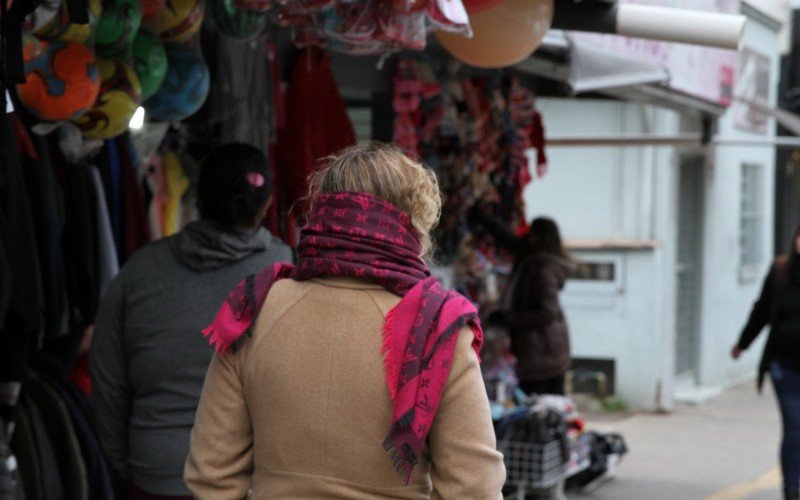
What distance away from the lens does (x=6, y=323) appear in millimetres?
3670

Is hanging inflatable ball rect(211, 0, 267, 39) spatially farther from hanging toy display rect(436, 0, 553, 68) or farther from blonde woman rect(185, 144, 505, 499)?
blonde woman rect(185, 144, 505, 499)

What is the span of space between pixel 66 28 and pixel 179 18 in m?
0.77

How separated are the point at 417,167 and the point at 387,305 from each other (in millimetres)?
286

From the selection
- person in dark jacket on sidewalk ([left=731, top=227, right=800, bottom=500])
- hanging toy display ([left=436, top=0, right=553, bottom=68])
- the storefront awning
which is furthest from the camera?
person in dark jacket on sidewalk ([left=731, top=227, right=800, bottom=500])

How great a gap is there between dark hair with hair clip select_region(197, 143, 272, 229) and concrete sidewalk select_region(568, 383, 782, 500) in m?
4.85

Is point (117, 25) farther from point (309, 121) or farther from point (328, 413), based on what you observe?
point (328, 413)

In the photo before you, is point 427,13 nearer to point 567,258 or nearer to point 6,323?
point 6,323

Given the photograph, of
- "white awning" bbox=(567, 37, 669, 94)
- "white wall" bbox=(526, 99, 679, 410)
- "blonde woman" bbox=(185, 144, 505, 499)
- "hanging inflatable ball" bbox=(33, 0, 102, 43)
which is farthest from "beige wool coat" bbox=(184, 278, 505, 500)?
Result: "white wall" bbox=(526, 99, 679, 410)

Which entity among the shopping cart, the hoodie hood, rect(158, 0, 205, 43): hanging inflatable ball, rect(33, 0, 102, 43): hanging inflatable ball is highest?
rect(158, 0, 205, 43): hanging inflatable ball

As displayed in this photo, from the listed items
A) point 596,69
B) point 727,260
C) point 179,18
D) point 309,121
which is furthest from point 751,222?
point 179,18

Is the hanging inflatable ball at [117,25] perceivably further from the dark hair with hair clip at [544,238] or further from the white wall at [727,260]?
the white wall at [727,260]

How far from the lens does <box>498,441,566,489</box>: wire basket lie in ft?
22.0

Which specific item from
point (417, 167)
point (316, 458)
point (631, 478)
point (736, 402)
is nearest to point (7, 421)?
point (316, 458)

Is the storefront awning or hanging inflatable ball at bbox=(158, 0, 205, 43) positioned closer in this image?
hanging inflatable ball at bbox=(158, 0, 205, 43)
